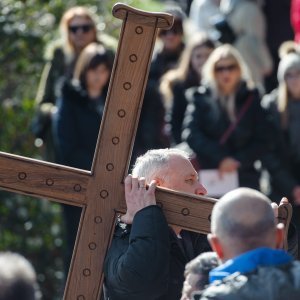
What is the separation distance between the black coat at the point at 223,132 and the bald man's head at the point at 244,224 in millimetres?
5182

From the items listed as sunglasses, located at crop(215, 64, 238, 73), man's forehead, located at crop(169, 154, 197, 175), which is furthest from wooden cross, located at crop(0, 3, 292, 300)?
sunglasses, located at crop(215, 64, 238, 73)

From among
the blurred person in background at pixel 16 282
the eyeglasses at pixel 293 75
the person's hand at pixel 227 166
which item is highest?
the eyeglasses at pixel 293 75

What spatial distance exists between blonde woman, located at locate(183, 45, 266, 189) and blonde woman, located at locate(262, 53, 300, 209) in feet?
0.46

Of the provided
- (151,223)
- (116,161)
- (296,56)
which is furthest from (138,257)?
(296,56)

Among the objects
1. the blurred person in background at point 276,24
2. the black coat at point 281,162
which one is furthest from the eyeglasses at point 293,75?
the blurred person in background at point 276,24

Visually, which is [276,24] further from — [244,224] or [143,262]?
[244,224]

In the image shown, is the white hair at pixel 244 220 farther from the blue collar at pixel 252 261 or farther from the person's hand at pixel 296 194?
the person's hand at pixel 296 194

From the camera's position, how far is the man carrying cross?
198 inches

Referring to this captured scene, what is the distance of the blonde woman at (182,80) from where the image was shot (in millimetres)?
10047

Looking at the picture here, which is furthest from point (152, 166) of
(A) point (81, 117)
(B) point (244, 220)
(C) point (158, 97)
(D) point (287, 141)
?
(C) point (158, 97)

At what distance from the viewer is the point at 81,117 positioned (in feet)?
31.0

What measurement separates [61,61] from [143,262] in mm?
5126

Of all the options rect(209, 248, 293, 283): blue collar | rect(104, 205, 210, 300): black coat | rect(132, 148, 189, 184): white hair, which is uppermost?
rect(132, 148, 189, 184): white hair

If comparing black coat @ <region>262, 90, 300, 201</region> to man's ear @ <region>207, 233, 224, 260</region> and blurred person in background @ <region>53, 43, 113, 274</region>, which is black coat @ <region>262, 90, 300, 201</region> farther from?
man's ear @ <region>207, 233, 224, 260</region>
